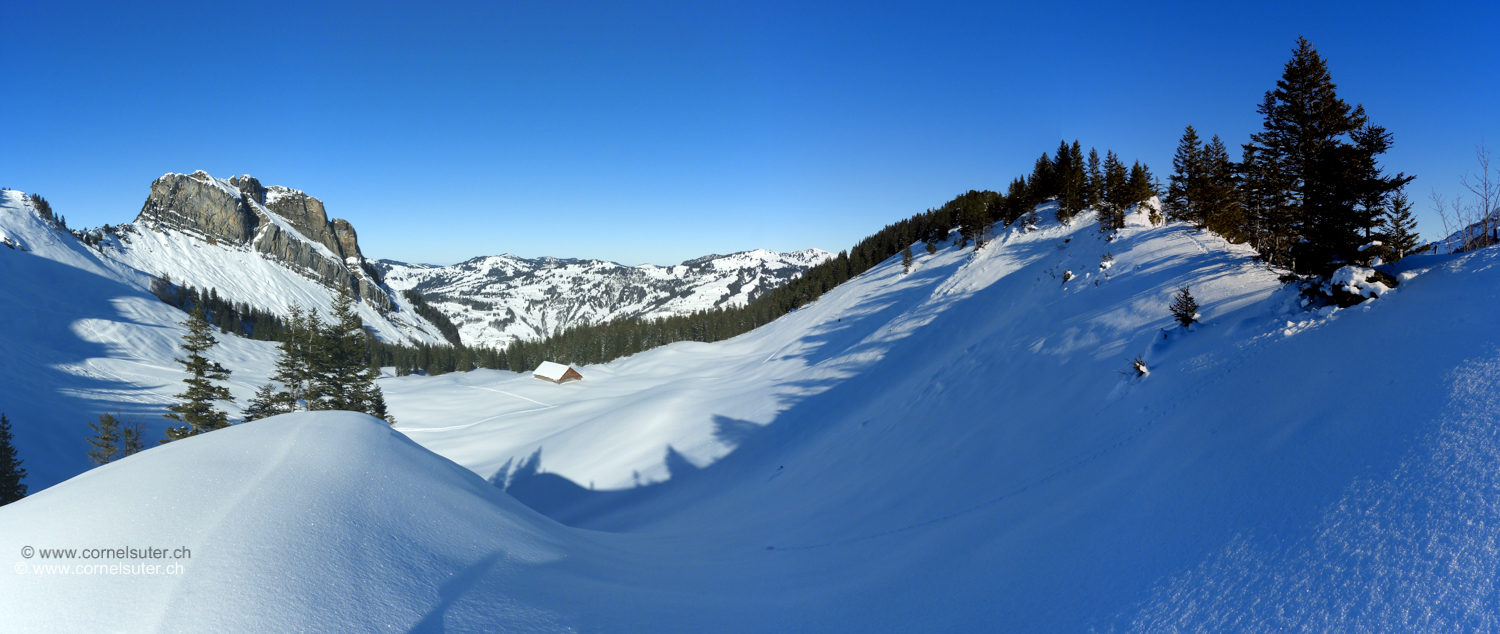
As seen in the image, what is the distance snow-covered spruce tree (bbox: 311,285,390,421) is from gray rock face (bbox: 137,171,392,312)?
17912cm

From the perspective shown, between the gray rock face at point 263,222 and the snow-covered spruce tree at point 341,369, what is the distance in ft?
588

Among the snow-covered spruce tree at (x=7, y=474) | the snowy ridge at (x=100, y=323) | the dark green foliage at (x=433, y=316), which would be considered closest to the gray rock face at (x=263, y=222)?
the snowy ridge at (x=100, y=323)

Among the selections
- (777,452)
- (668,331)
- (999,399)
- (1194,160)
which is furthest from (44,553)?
(668,331)

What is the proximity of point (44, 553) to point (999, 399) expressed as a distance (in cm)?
1498

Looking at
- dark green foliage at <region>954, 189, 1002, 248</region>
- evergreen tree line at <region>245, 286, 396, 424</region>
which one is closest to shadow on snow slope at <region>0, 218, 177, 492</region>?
evergreen tree line at <region>245, 286, 396, 424</region>

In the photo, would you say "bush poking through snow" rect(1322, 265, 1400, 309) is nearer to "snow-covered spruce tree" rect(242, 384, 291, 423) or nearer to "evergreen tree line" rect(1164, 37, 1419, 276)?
"evergreen tree line" rect(1164, 37, 1419, 276)

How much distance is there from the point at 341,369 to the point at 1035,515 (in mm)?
29745

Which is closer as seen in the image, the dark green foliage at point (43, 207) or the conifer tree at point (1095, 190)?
the conifer tree at point (1095, 190)

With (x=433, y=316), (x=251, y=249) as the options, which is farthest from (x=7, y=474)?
(x=433, y=316)

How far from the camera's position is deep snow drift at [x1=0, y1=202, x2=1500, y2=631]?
3.79m

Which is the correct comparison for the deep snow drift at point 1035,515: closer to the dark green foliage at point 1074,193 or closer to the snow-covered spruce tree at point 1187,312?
the snow-covered spruce tree at point 1187,312

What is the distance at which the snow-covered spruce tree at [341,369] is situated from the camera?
78.6ft

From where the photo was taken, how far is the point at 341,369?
24734mm

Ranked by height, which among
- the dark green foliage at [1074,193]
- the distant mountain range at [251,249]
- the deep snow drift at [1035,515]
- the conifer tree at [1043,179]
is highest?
the distant mountain range at [251,249]
